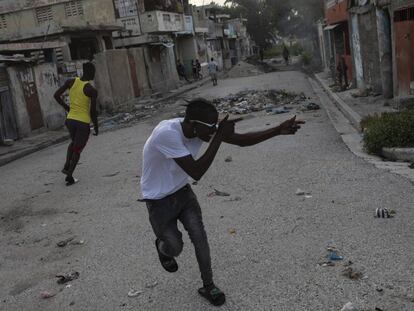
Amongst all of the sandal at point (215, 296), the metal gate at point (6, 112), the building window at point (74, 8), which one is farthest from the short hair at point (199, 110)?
the building window at point (74, 8)

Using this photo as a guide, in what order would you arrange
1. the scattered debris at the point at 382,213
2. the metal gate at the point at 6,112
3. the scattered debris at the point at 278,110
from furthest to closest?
the metal gate at the point at 6,112
the scattered debris at the point at 278,110
the scattered debris at the point at 382,213

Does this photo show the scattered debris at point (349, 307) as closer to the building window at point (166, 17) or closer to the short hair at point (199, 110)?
the short hair at point (199, 110)

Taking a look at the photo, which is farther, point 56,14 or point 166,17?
point 166,17

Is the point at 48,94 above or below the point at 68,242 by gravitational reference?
above

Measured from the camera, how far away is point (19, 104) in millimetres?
16703

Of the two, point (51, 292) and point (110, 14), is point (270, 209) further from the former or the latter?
point (110, 14)

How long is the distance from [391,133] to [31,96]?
42.5ft

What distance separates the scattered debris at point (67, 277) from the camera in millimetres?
4535

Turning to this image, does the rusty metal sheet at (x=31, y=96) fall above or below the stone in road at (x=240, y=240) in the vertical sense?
above

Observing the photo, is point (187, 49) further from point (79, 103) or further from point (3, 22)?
point (79, 103)

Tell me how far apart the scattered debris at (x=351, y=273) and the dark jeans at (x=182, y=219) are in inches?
40.6

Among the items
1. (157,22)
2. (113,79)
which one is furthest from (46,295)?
(157,22)

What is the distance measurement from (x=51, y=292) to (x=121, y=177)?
4.39 m

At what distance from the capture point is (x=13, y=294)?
175 inches
